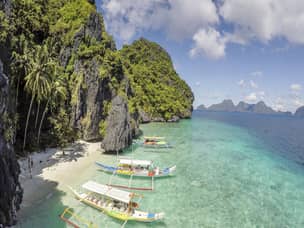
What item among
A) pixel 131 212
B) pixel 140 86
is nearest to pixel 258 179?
pixel 131 212

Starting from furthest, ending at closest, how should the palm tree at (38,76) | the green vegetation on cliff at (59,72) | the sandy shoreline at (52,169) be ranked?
the green vegetation on cliff at (59,72) → the palm tree at (38,76) → the sandy shoreline at (52,169)

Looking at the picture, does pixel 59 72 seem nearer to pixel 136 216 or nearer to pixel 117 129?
pixel 117 129

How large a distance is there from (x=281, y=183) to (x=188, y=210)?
14.7m

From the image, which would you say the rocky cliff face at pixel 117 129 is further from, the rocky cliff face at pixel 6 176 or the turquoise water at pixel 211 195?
the rocky cliff face at pixel 6 176

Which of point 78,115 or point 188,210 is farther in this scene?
point 78,115

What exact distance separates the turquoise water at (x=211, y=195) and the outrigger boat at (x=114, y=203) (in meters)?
0.44

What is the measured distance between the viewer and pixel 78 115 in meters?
29.5

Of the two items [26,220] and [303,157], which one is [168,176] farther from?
[303,157]

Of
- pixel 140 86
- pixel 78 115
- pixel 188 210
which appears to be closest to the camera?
pixel 188 210

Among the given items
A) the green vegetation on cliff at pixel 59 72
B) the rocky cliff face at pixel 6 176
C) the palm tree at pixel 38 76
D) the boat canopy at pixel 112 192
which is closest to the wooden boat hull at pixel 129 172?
the boat canopy at pixel 112 192

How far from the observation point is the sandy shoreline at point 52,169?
15.5 metres

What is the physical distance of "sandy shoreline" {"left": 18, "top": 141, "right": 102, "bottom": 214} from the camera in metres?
15.5

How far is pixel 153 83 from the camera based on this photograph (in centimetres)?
7612

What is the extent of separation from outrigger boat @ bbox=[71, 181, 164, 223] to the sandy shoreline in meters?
2.71
